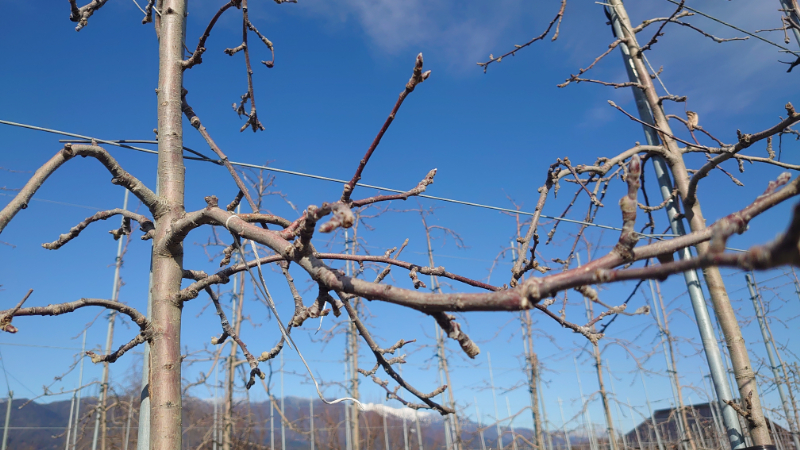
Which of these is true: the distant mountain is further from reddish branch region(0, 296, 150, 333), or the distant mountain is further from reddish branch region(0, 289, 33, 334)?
reddish branch region(0, 289, 33, 334)

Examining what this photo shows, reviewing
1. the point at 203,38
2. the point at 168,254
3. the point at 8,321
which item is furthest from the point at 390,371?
the point at 203,38

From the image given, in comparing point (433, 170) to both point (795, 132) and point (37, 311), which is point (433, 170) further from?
point (795, 132)

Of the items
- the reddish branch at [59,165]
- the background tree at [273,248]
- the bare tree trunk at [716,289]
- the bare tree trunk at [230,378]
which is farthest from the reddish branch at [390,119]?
the bare tree trunk at [230,378]

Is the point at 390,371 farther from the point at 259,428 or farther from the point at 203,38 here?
the point at 259,428

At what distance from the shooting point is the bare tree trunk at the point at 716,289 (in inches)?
91.2

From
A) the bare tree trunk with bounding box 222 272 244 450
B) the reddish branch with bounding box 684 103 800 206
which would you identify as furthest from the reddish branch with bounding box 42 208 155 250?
the bare tree trunk with bounding box 222 272 244 450

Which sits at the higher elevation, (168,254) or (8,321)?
(168,254)

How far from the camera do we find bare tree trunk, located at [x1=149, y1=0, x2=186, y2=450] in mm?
1500

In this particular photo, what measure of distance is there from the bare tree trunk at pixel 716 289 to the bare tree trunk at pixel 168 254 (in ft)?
6.83

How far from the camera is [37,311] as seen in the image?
1.51m

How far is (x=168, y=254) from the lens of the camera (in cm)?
167

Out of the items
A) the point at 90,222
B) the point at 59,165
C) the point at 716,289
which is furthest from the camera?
the point at 716,289

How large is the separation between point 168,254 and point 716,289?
105 inches

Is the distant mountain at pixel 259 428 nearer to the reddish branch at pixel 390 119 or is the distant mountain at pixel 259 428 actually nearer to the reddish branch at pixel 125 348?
the reddish branch at pixel 125 348
